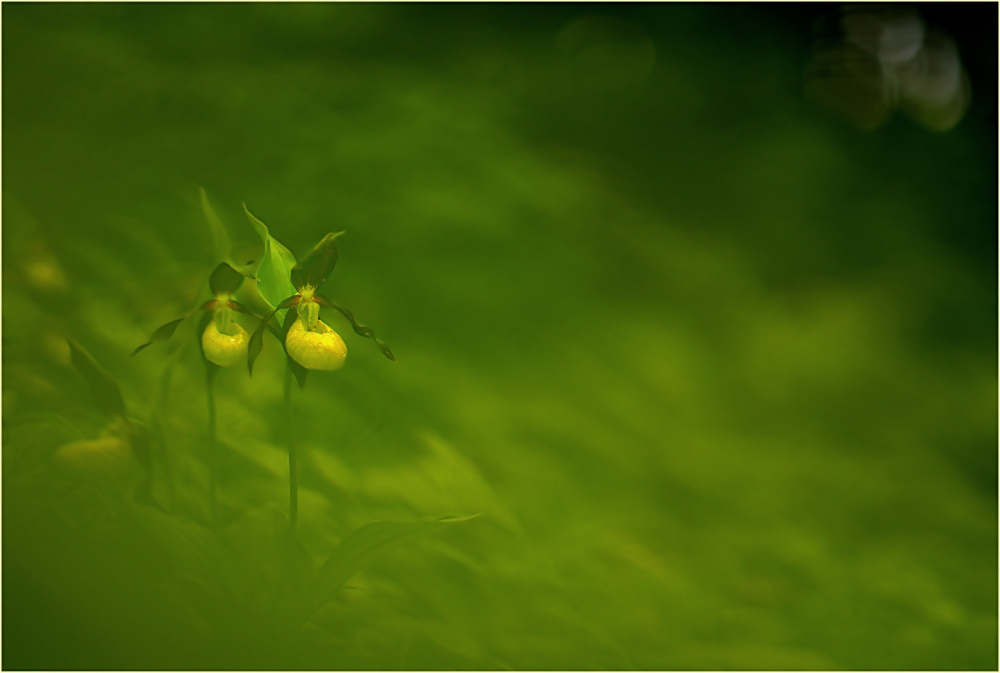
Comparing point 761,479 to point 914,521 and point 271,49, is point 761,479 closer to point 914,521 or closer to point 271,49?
point 914,521

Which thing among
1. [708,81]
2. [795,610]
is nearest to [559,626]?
[795,610]

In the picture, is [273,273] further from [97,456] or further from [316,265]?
[97,456]

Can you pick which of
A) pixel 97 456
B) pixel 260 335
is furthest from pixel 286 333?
pixel 97 456

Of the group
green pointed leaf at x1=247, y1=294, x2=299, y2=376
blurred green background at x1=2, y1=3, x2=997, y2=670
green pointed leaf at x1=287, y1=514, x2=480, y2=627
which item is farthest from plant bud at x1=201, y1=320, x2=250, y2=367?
green pointed leaf at x1=287, y1=514, x2=480, y2=627

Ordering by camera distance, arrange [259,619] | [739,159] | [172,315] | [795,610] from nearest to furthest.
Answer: [259,619], [172,315], [795,610], [739,159]

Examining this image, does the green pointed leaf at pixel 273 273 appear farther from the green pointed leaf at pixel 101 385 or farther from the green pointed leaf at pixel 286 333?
the green pointed leaf at pixel 101 385

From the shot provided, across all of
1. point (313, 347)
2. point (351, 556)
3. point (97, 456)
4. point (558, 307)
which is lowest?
point (351, 556)
